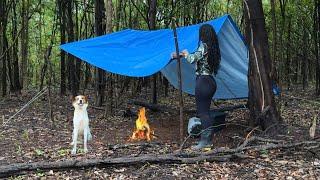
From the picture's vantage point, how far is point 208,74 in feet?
19.2

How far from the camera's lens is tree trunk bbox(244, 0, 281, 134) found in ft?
21.1

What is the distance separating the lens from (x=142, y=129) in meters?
6.62

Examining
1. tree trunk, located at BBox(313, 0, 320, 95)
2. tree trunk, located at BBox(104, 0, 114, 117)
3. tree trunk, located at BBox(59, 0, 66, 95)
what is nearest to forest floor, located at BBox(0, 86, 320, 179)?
tree trunk, located at BBox(104, 0, 114, 117)

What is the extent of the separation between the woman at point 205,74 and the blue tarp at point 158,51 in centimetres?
99

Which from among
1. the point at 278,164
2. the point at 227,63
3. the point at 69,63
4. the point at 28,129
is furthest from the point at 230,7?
the point at 278,164

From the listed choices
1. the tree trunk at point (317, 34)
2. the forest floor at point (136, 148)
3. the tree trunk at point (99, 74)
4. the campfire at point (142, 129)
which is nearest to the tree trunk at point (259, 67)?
the forest floor at point (136, 148)

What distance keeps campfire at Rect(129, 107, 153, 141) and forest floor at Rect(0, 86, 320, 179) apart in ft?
0.47

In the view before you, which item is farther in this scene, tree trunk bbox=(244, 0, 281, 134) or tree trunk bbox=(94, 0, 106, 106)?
tree trunk bbox=(94, 0, 106, 106)

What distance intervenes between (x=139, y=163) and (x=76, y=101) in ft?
4.16

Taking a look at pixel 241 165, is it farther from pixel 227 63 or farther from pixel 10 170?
pixel 227 63

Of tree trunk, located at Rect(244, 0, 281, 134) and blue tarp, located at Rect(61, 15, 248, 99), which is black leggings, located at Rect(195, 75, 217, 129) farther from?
blue tarp, located at Rect(61, 15, 248, 99)

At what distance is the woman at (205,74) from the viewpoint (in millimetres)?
5824

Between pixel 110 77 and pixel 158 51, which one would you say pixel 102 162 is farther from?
pixel 110 77

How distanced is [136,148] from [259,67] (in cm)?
207
